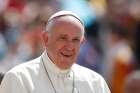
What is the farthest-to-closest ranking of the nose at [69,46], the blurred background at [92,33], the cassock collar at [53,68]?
the blurred background at [92,33]
the cassock collar at [53,68]
the nose at [69,46]

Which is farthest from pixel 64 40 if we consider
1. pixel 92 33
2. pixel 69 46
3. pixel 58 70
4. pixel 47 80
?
pixel 92 33

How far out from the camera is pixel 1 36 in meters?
16.9

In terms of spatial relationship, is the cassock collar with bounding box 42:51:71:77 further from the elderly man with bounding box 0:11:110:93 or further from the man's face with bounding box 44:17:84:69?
the man's face with bounding box 44:17:84:69

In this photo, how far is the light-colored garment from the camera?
28.8 feet

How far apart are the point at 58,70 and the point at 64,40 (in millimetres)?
419

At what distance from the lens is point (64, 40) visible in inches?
346

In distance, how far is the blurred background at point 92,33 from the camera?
1507 centimetres

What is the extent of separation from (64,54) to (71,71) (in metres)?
0.52

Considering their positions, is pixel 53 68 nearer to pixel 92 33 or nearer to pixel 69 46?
pixel 69 46

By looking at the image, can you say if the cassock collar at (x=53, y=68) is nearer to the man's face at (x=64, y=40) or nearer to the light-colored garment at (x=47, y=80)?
the light-colored garment at (x=47, y=80)

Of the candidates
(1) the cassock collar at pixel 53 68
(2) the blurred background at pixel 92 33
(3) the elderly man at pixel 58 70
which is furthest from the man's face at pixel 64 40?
(2) the blurred background at pixel 92 33

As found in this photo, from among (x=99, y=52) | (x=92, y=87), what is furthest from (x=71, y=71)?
(x=99, y=52)

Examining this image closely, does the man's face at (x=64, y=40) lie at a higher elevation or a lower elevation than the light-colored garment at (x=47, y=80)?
higher

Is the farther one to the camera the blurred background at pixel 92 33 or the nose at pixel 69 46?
the blurred background at pixel 92 33
